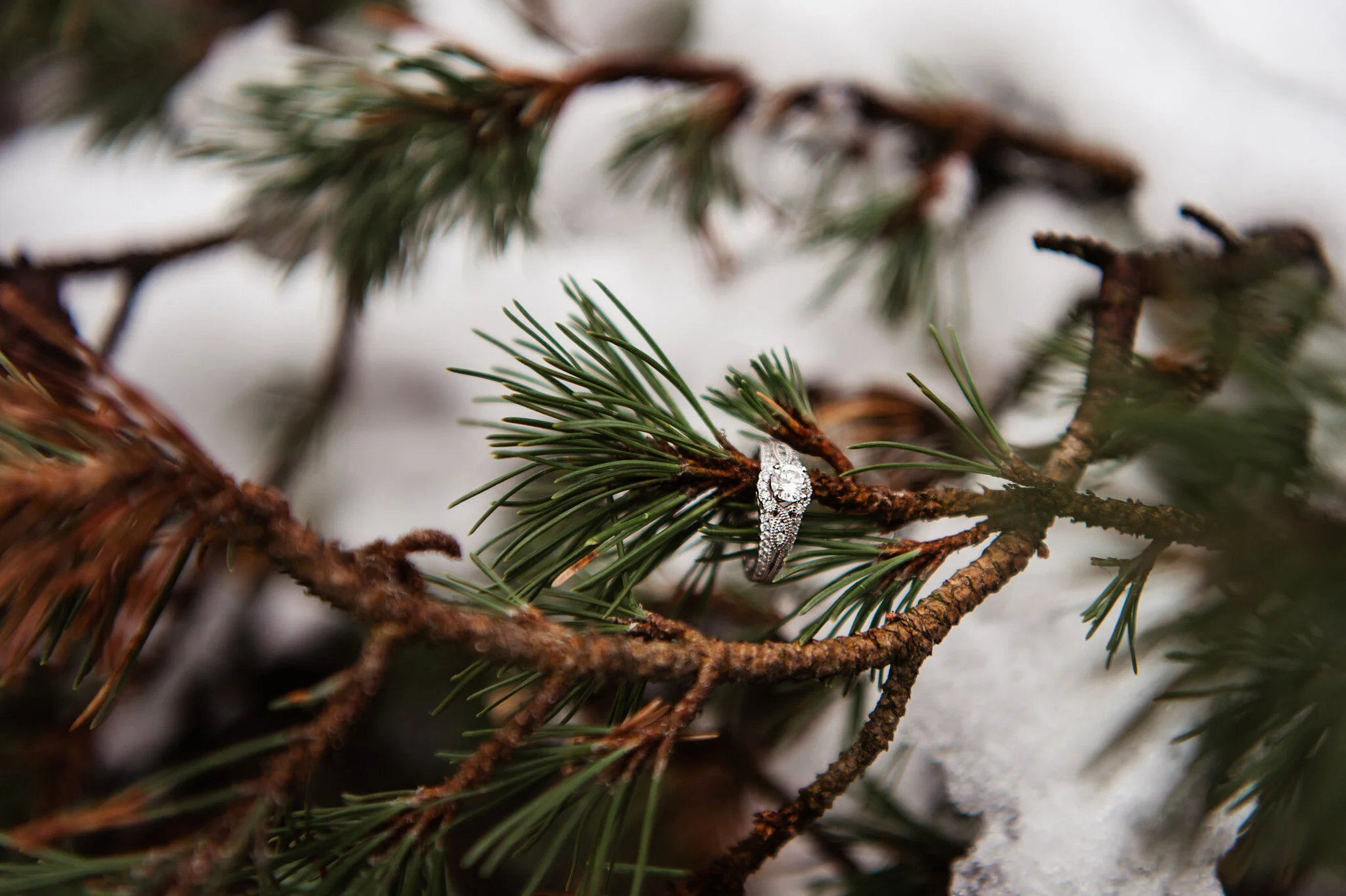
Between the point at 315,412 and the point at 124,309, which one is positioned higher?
the point at 124,309

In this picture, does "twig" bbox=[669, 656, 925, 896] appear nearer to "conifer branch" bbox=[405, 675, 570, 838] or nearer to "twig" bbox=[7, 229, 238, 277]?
"conifer branch" bbox=[405, 675, 570, 838]

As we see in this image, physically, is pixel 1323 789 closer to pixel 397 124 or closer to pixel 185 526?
pixel 185 526

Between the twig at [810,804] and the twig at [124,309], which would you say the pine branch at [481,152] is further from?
the twig at [810,804]

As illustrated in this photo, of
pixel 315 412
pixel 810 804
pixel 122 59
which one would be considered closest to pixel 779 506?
pixel 810 804

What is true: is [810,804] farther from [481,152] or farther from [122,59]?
[122,59]

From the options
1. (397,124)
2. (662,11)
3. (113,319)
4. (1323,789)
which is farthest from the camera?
(662,11)

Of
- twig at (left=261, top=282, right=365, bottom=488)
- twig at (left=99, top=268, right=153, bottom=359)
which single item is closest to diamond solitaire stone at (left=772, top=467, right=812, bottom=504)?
twig at (left=261, top=282, right=365, bottom=488)

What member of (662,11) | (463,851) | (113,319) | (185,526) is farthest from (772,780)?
(662,11)
